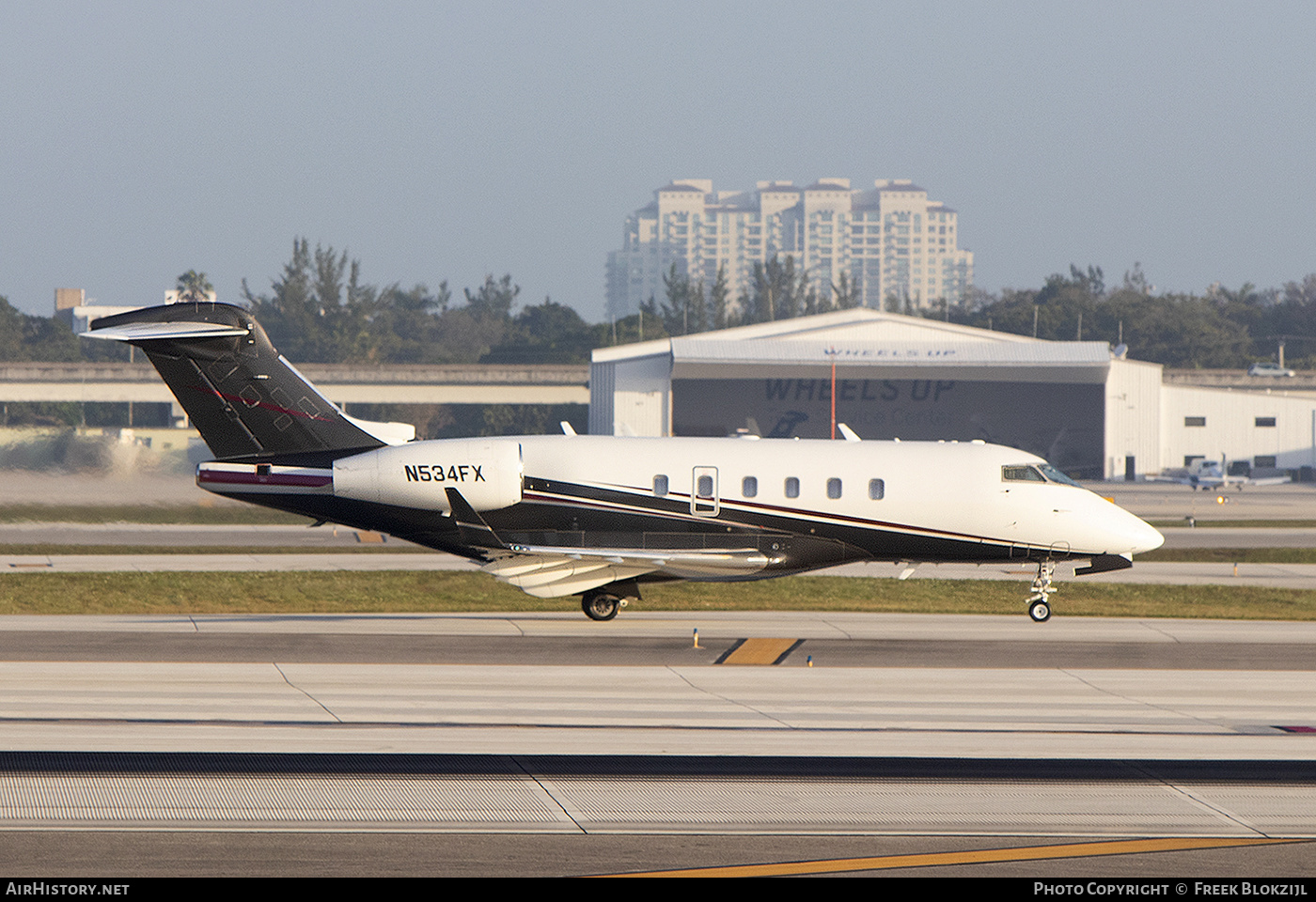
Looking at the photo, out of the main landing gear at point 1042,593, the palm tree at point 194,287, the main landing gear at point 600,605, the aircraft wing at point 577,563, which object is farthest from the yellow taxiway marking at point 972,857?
the palm tree at point 194,287

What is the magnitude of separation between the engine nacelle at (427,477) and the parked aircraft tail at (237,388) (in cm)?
72

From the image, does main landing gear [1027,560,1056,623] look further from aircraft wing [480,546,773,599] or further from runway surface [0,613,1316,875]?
aircraft wing [480,546,773,599]

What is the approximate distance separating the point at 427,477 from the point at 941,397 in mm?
84400

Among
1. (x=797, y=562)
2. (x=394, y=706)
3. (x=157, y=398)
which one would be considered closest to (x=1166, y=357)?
(x=157, y=398)

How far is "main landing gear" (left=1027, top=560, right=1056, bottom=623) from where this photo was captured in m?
28.1

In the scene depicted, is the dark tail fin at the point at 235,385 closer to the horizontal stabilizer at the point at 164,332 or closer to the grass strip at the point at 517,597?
the horizontal stabilizer at the point at 164,332

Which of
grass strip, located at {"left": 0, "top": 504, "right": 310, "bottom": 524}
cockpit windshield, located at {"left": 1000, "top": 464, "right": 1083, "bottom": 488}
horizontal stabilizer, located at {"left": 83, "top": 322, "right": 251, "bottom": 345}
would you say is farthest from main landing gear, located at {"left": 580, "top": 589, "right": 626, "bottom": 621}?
grass strip, located at {"left": 0, "top": 504, "right": 310, "bottom": 524}

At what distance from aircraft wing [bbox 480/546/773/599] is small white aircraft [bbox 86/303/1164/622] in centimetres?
3

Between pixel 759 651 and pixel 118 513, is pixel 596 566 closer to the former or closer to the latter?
pixel 759 651

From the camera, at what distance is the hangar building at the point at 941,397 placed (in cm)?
9944

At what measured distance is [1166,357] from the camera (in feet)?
593

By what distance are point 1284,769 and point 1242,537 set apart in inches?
1614

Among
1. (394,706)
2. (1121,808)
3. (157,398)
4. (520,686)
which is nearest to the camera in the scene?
(1121,808)

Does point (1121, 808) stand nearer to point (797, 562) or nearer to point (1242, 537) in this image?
point (797, 562)
